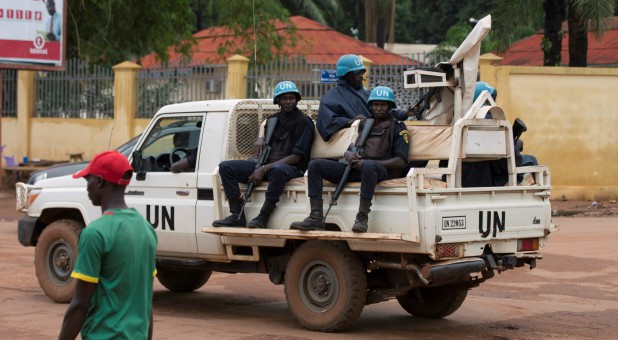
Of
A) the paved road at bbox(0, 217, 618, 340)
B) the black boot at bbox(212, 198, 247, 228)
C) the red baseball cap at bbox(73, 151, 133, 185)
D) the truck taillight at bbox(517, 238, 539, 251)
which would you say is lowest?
the paved road at bbox(0, 217, 618, 340)

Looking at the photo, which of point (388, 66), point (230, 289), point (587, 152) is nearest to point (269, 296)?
point (230, 289)

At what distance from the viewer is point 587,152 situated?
76.5ft

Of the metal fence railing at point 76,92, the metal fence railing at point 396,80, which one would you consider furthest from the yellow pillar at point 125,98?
the metal fence railing at point 396,80

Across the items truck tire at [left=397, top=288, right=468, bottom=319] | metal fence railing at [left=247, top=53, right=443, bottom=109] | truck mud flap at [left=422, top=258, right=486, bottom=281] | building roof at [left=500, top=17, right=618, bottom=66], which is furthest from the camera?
building roof at [left=500, top=17, right=618, bottom=66]

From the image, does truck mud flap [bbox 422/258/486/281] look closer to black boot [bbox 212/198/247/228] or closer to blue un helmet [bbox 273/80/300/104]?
black boot [bbox 212/198/247/228]

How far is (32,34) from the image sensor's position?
25.7m

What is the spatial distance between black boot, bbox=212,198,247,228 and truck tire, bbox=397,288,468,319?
179cm

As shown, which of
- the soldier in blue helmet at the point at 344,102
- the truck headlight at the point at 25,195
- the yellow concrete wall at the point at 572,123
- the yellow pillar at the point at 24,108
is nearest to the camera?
the soldier in blue helmet at the point at 344,102

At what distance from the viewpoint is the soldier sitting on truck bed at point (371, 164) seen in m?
9.38

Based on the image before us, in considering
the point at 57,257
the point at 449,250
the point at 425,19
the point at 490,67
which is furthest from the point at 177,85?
the point at 425,19

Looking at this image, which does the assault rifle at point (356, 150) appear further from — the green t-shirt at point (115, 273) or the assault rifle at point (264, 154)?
the green t-shirt at point (115, 273)

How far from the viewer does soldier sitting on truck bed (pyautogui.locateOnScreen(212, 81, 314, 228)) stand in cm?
1007

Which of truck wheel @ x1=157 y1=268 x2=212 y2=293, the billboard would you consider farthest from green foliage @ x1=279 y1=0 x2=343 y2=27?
truck wheel @ x1=157 y1=268 x2=212 y2=293

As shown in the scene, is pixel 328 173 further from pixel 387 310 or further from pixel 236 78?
pixel 236 78
